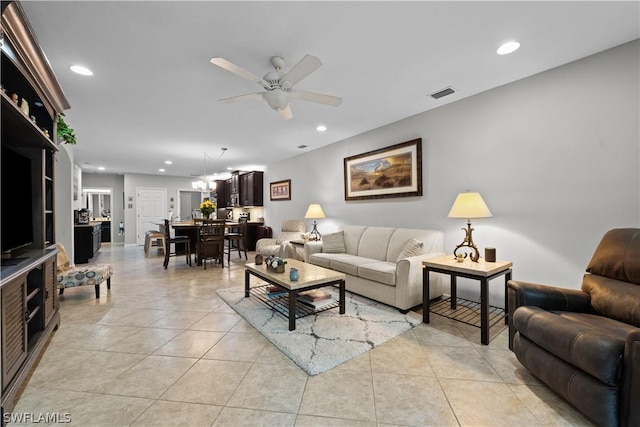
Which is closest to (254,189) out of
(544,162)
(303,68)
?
(303,68)

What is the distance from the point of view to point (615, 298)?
1808 mm

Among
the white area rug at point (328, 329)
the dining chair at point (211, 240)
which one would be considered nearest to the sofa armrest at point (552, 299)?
the white area rug at point (328, 329)

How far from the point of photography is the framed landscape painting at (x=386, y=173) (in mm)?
3844

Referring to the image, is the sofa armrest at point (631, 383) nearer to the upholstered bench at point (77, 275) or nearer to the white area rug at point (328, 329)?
the white area rug at point (328, 329)

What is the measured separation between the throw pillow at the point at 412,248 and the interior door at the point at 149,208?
8873 mm

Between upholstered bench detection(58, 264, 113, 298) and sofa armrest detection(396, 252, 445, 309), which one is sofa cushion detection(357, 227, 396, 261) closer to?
sofa armrest detection(396, 252, 445, 309)

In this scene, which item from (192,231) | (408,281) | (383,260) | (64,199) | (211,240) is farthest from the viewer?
(192,231)

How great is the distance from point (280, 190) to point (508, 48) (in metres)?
5.52

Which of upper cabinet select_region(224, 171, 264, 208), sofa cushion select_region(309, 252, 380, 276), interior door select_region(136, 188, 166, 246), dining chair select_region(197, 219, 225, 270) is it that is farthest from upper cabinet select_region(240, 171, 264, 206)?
sofa cushion select_region(309, 252, 380, 276)

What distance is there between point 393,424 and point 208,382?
1196 millimetres

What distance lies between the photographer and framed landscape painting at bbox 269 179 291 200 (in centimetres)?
674

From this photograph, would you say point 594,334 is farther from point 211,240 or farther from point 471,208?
point 211,240

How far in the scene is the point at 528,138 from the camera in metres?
2.78

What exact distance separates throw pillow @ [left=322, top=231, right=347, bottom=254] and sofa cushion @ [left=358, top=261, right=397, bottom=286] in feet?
3.02
